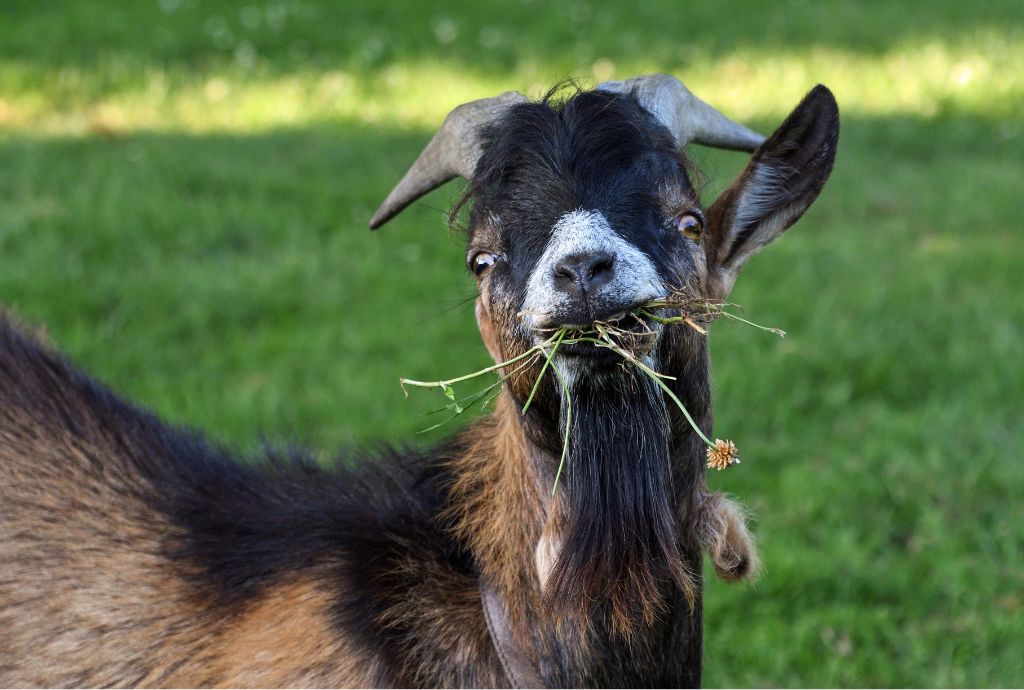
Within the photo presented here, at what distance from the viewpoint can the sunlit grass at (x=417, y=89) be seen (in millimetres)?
9547

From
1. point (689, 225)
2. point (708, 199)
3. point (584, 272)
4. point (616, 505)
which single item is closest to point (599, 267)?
point (584, 272)

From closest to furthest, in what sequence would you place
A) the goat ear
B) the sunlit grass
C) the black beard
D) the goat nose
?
the goat nose
the black beard
the goat ear
the sunlit grass

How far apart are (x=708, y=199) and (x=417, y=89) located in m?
6.57

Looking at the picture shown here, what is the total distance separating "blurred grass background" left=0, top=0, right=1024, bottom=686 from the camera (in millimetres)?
4766

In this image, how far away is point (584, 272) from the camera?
105 inches

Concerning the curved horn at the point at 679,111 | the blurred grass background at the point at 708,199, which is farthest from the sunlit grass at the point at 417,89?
the curved horn at the point at 679,111

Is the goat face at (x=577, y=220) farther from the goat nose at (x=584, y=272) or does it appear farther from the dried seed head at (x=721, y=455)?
the dried seed head at (x=721, y=455)

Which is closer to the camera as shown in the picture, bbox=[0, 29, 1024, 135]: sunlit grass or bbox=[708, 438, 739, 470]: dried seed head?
bbox=[708, 438, 739, 470]: dried seed head

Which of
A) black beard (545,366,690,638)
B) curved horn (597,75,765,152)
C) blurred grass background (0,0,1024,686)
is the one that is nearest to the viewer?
black beard (545,366,690,638)

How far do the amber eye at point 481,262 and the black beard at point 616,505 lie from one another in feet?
1.39

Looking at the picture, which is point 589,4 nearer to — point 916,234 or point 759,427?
point 916,234

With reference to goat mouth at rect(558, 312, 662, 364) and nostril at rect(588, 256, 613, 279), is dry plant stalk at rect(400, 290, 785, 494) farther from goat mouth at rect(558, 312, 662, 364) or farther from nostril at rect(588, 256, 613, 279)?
nostril at rect(588, 256, 613, 279)

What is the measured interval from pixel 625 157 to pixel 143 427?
5.68 ft

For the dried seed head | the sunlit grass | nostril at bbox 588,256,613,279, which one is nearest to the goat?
nostril at bbox 588,256,613,279
